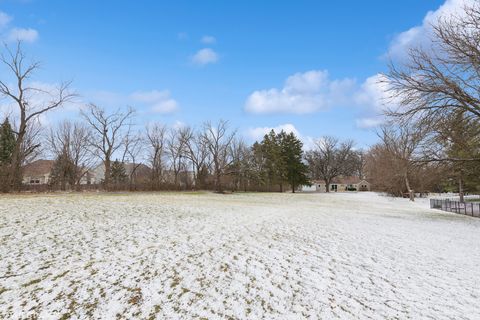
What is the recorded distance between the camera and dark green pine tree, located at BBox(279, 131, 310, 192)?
57.6 m

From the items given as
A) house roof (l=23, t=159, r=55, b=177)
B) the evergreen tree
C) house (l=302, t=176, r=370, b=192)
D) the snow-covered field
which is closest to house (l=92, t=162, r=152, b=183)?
the evergreen tree

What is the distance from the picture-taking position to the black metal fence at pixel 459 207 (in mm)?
19666

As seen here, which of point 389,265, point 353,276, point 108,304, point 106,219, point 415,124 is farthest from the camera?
point 415,124

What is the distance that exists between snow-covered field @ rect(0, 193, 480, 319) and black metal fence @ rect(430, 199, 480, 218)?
39.1 ft

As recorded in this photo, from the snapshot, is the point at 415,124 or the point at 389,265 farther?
the point at 415,124

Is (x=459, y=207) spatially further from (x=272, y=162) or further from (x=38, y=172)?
(x=38, y=172)

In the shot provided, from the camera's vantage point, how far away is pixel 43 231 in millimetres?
8633

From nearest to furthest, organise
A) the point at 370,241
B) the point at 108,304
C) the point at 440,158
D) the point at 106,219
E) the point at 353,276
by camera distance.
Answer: the point at 108,304 → the point at 353,276 → the point at 370,241 → the point at 106,219 → the point at 440,158

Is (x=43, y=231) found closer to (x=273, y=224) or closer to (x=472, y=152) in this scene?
(x=273, y=224)

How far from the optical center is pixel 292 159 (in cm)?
5831

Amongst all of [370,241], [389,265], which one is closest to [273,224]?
[370,241]

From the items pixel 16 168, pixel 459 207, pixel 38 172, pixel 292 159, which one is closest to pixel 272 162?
pixel 292 159

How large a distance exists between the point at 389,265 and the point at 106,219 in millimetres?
10541

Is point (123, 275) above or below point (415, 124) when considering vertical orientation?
below
